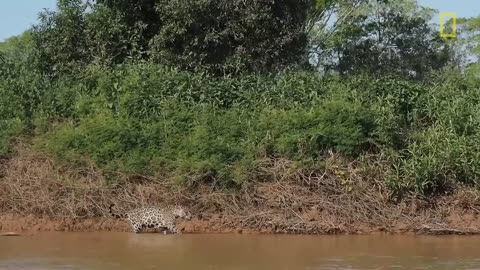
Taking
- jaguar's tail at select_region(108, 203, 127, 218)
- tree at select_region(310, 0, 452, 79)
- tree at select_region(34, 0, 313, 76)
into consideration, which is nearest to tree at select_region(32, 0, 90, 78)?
tree at select_region(34, 0, 313, 76)

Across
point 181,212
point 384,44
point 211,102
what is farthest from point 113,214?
point 384,44

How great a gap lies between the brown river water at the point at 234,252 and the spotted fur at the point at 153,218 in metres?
0.26

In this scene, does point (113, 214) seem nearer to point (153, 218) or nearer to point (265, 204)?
point (153, 218)

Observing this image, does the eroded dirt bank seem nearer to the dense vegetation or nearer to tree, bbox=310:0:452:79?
the dense vegetation

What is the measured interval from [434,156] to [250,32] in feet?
15.4

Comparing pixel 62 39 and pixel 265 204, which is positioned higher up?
pixel 62 39

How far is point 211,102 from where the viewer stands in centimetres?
1355

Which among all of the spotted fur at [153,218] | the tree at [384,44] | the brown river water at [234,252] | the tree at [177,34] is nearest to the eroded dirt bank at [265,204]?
the spotted fur at [153,218]

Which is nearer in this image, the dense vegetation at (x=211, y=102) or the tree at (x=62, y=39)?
Answer: the dense vegetation at (x=211, y=102)

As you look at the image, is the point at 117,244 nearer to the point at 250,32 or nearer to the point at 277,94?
the point at 277,94

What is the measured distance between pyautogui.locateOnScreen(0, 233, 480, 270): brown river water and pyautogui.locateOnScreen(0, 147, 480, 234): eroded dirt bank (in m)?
0.39

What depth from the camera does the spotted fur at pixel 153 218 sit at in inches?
462

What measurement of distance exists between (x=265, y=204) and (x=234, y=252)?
235 cm

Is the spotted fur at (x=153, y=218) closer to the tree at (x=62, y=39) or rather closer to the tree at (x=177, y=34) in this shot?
the tree at (x=177, y=34)
